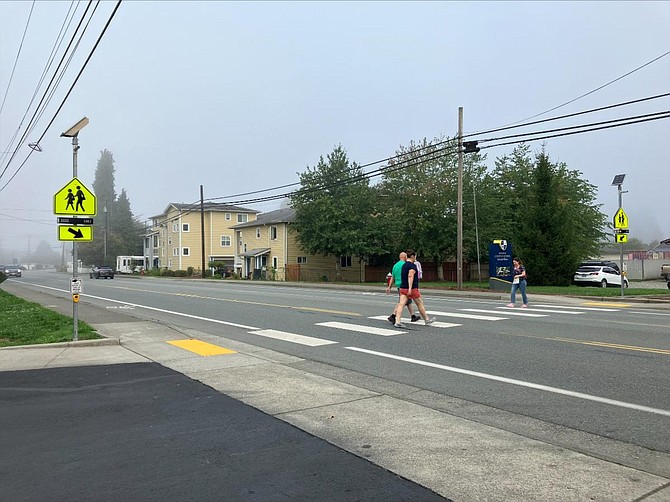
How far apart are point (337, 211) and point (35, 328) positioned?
99.5 feet

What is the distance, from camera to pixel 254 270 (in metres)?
53.2

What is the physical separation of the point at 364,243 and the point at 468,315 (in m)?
26.7

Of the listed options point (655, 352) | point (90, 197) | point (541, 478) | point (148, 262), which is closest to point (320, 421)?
point (541, 478)

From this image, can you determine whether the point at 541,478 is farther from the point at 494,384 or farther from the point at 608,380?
the point at 608,380

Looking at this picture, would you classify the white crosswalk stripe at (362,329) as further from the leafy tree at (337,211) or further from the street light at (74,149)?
the leafy tree at (337,211)

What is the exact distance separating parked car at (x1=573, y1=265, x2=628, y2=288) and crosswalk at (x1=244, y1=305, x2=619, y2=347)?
562 inches

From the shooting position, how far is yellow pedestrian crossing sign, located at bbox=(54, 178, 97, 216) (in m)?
10.6

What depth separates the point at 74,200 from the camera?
10.8 meters

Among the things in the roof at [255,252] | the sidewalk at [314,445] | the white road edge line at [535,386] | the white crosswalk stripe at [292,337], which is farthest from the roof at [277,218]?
the sidewalk at [314,445]

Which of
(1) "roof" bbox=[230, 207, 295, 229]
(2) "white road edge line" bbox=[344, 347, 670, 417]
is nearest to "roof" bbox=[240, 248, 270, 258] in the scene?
(1) "roof" bbox=[230, 207, 295, 229]

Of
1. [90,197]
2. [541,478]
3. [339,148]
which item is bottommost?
[541,478]

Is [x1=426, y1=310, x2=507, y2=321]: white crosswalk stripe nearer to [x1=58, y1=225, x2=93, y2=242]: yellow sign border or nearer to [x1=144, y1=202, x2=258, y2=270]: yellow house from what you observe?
[x1=58, y1=225, x2=93, y2=242]: yellow sign border

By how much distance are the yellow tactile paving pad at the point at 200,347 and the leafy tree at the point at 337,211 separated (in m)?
30.2

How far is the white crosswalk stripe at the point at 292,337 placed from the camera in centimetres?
1124
